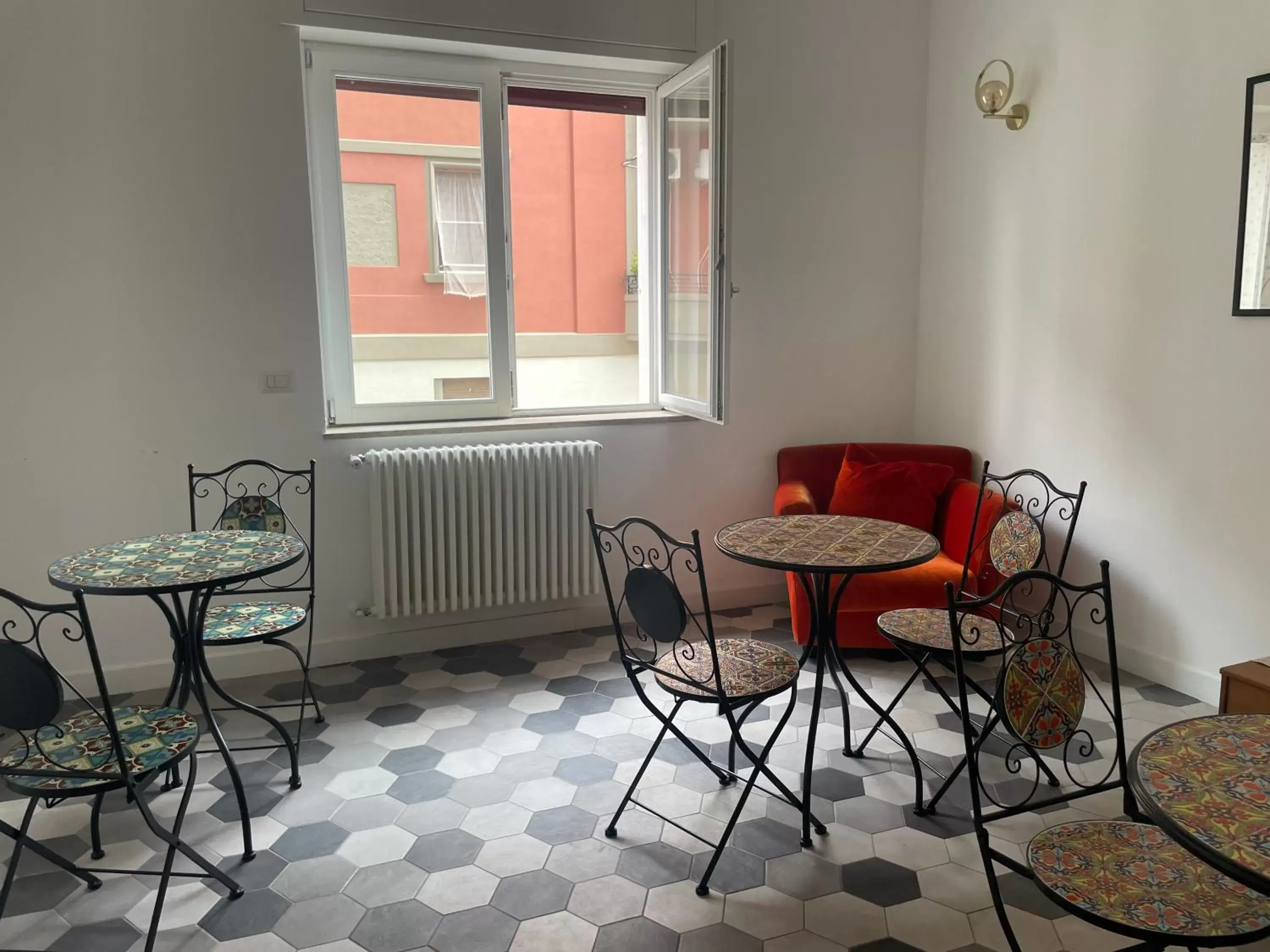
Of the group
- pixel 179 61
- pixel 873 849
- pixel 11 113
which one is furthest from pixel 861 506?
pixel 11 113

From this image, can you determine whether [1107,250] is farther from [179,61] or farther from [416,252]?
[179,61]

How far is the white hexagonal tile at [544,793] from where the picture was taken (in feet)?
9.00

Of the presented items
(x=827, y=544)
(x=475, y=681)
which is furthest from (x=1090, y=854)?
(x=475, y=681)

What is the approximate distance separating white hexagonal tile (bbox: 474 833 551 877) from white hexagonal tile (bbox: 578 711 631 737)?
2.17ft

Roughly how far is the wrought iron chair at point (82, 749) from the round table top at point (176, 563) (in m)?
0.21

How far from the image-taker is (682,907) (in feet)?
7.39

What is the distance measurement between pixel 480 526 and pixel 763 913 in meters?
2.20

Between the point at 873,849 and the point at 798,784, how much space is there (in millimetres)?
387

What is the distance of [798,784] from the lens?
9.31 feet

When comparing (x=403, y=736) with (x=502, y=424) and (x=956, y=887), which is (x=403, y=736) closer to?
(x=502, y=424)

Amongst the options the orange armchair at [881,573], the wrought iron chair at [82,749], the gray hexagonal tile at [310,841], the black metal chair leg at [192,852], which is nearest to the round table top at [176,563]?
the wrought iron chair at [82,749]

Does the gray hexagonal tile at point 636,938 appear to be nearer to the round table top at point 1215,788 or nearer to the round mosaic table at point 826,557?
the round mosaic table at point 826,557

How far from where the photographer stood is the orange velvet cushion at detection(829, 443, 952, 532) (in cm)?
396

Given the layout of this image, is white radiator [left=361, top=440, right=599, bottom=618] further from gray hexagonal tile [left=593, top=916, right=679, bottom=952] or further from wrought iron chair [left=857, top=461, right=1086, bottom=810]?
gray hexagonal tile [left=593, top=916, right=679, bottom=952]
